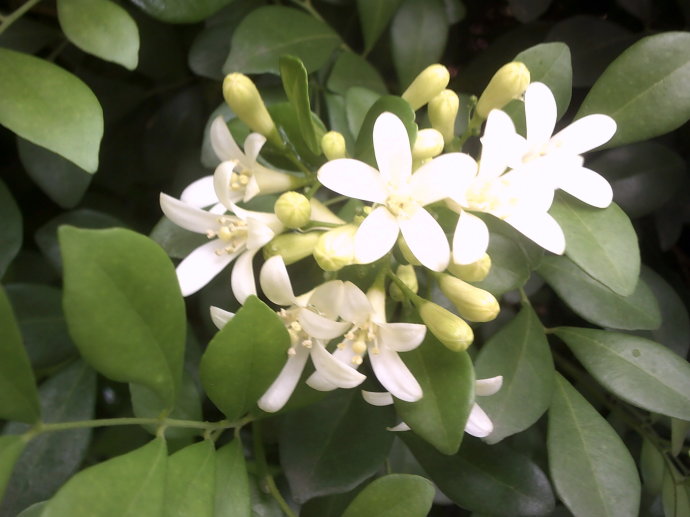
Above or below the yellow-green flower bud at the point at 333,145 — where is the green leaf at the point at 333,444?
below

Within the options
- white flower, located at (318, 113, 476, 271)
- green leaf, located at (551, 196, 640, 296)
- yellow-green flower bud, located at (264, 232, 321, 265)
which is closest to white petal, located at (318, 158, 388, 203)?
white flower, located at (318, 113, 476, 271)

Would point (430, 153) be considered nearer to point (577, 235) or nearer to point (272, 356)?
point (577, 235)

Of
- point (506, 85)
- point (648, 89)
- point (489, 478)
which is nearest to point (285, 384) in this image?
point (489, 478)

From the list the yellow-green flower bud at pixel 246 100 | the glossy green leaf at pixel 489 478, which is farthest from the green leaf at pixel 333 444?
the yellow-green flower bud at pixel 246 100

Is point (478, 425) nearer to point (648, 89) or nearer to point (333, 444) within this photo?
point (333, 444)

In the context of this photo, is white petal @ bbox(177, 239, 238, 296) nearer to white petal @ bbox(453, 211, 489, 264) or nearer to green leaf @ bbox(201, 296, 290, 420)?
green leaf @ bbox(201, 296, 290, 420)

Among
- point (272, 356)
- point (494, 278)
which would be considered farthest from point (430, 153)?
point (272, 356)

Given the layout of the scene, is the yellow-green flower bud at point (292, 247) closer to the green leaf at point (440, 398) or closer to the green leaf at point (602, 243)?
the green leaf at point (440, 398)
